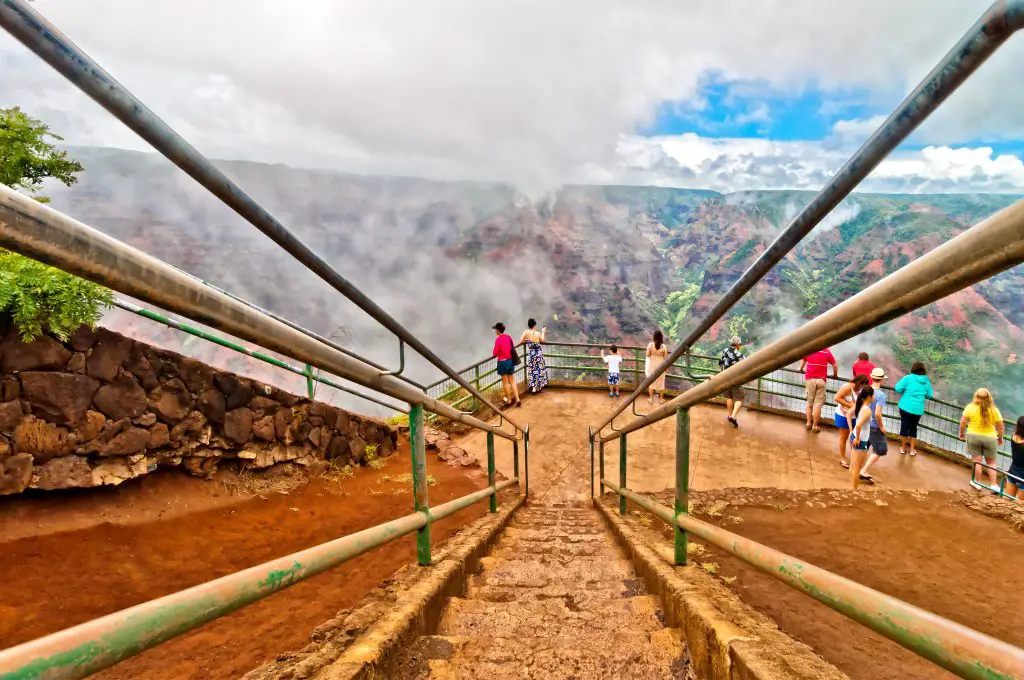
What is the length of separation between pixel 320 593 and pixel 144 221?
4989 cm

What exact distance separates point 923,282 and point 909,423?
6.96 meters

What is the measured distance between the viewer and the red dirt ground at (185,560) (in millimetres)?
2324

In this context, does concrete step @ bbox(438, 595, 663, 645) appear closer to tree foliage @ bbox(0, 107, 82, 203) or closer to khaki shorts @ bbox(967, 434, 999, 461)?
tree foliage @ bbox(0, 107, 82, 203)

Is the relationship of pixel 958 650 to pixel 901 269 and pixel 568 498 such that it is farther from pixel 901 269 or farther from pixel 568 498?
pixel 568 498

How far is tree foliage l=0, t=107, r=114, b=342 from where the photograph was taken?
3.16 meters

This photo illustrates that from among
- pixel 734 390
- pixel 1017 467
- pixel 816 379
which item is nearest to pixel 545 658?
pixel 734 390

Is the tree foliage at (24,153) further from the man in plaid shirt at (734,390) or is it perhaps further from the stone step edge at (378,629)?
the man in plaid shirt at (734,390)

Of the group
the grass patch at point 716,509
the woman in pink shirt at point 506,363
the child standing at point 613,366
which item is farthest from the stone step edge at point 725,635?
the child standing at point 613,366

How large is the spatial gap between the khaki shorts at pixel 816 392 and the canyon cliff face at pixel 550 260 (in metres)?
30.1

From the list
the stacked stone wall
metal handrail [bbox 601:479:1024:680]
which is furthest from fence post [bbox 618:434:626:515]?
the stacked stone wall

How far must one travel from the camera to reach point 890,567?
3242mm

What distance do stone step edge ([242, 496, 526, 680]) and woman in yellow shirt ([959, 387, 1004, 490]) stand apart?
19.8ft

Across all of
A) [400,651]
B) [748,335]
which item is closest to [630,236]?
[748,335]

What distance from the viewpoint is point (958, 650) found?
640mm
